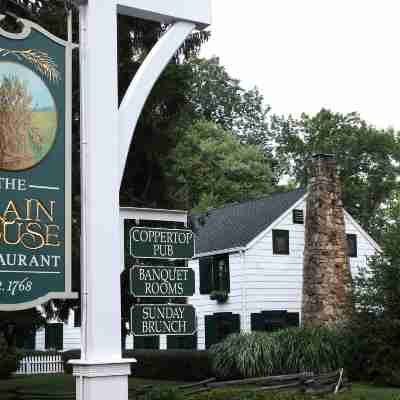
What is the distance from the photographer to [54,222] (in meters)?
6.52

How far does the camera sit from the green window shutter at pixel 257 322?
26.0 meters

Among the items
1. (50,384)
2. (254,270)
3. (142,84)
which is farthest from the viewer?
(254,270)

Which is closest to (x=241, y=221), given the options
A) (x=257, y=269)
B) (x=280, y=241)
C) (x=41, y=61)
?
(x=280, y=241)

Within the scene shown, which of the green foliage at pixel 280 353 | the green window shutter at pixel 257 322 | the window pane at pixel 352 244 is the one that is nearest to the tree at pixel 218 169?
the window pane at pixel 352 244

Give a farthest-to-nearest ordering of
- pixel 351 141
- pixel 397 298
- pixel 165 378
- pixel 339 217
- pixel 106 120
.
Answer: pixel 351 141
pixel 165 378
pixel 339 217
pixel 397 298
pixel 106 120

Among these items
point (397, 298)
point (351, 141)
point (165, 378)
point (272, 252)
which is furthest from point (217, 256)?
point (351, 141)

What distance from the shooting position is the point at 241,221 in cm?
2917

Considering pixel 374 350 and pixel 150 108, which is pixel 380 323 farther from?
pixel 150 108

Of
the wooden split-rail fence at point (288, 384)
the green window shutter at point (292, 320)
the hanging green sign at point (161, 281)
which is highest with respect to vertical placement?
the hanging green sign at point (161, 281)

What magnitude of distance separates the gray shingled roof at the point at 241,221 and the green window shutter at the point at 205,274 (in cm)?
37

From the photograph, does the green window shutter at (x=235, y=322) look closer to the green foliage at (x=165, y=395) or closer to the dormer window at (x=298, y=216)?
the dormer window at (x=298, y=216)

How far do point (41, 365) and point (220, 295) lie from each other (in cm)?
724

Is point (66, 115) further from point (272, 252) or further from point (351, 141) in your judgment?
point (351, 141)

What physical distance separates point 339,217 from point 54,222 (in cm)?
1582
